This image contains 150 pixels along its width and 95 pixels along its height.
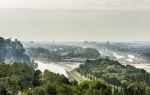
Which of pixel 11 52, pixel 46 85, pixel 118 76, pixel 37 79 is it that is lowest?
pixel 118 76

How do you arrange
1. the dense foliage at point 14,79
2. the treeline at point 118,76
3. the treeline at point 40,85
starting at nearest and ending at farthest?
the treeline at point 40,85
the dense foliage at point 14,79
the treeline at point 118,76

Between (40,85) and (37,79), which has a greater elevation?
(37,79)

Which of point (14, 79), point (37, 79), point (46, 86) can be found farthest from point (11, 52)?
point (46, 86)

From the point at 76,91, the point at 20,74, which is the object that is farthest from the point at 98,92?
the point at 20,74

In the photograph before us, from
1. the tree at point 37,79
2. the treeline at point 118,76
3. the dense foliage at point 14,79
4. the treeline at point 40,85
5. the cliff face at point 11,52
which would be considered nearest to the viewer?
the treeline at point 40,85

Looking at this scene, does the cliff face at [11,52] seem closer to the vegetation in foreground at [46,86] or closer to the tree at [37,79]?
the vegetation in foreground at [46,86]

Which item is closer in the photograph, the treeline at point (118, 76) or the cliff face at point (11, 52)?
the treeline at point (118, 76)

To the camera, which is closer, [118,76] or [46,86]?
[46,86]

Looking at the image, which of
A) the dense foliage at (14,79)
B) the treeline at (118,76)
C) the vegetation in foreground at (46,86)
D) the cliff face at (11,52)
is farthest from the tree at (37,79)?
the cliff face at (11,52)

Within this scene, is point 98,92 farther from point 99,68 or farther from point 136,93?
point 99,68

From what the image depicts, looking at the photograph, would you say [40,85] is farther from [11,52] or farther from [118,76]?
[11,52]
